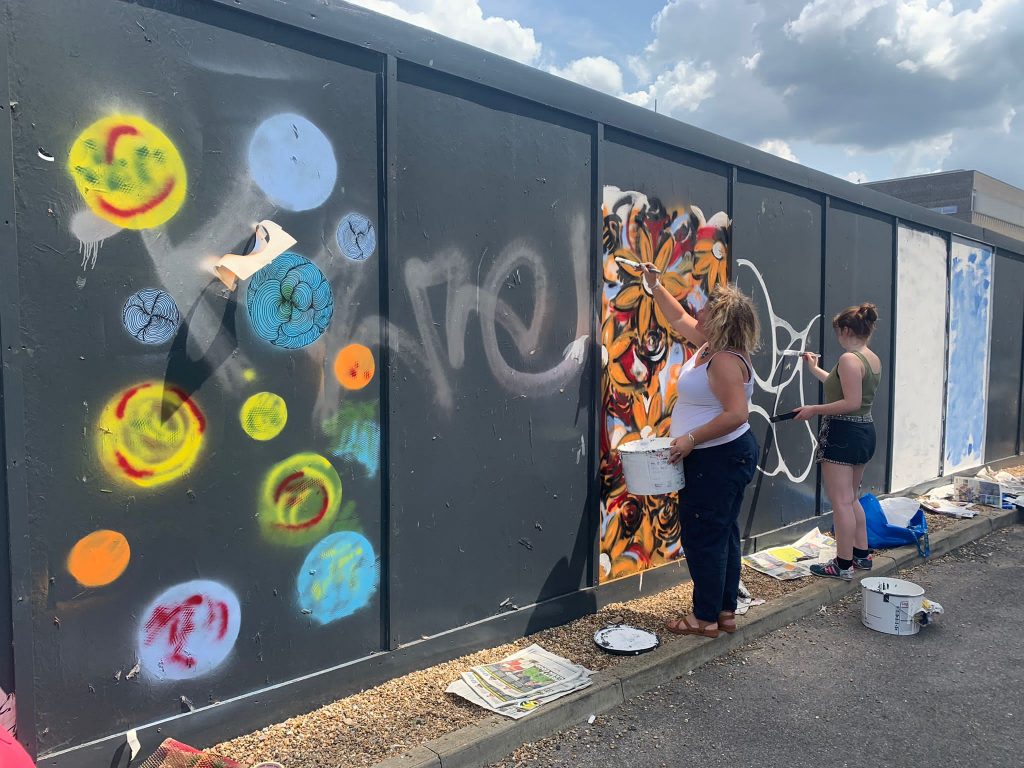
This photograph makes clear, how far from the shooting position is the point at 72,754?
7.84 ft

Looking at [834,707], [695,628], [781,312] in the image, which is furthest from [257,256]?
[781,312]

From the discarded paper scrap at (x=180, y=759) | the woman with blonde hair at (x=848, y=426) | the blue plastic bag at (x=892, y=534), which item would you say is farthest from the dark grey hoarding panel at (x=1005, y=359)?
the discarded paper scrap at (x=180, y=759)

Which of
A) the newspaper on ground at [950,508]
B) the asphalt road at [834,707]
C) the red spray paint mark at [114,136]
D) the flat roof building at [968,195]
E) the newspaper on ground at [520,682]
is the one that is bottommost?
the asphalt road at [834,707]

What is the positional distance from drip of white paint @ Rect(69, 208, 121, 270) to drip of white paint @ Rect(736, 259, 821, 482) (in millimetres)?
3988

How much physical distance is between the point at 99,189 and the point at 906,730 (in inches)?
152

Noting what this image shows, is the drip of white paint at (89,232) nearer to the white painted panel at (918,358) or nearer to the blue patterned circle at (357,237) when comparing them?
the blue patterned circle at (357,237)

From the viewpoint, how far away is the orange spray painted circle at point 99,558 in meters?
2.38

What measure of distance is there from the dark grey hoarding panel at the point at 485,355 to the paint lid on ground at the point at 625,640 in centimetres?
37

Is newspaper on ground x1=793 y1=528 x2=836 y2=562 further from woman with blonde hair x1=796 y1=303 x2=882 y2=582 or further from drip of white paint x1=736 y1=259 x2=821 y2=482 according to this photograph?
drip of white paint x1=736 y1=259 x2=821 y2=482

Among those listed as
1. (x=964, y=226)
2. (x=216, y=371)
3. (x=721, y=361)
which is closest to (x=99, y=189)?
(x=216, y=371)

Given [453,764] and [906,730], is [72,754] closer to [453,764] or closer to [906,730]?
[453,764]

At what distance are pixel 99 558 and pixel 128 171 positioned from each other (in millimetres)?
1328

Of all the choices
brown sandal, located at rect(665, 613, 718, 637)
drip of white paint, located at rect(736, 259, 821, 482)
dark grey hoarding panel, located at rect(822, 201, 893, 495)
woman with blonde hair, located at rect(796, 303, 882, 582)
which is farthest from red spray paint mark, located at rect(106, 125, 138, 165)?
dark grey hoarding panel, located at rect(822, 201, 893, 495)

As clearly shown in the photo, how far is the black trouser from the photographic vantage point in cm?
354
